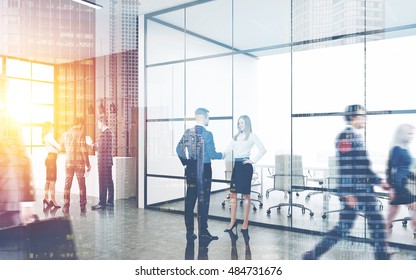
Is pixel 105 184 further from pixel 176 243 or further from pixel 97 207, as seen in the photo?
pixel 176 243

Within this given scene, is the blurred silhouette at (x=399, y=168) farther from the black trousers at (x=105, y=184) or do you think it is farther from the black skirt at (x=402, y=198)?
the black trousers at (x=105, y=184)

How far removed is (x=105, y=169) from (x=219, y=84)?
8.24 feet

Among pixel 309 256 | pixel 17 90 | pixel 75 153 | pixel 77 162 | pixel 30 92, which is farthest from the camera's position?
pixel 30 92

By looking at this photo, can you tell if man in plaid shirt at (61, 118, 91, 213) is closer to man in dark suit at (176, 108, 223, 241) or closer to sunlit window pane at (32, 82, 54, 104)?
man in dark suit at (176, 108, 223, 241)

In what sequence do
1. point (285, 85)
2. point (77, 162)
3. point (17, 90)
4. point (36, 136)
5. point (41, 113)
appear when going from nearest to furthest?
point (77, 162) → point (285, 85) → point (17, 90) → point (36, 136) → point (41, 113)

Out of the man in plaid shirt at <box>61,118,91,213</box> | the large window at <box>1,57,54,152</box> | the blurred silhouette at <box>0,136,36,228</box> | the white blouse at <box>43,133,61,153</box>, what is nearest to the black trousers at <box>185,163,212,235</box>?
the blurred silhouette at <box>0,136,36,228</box>

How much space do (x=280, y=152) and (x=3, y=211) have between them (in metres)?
3.47

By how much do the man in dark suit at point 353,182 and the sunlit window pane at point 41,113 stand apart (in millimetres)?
6527

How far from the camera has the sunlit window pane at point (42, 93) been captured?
268 inches

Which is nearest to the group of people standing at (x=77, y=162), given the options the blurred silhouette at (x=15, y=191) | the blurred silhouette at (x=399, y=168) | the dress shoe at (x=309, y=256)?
the blurred silhouette at (x=15, y=191)

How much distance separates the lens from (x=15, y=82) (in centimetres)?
628

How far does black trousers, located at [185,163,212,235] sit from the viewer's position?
3146 millimetres

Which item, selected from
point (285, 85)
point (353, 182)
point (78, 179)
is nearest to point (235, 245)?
point (353, 182)

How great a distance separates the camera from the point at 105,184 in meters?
4.81
